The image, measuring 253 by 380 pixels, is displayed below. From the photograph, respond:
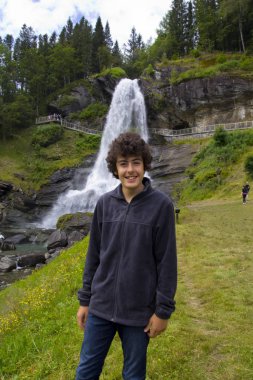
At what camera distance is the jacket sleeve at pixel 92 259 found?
3.05 metres

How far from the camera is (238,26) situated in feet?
171

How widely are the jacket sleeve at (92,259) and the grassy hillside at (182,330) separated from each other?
4.80 ft

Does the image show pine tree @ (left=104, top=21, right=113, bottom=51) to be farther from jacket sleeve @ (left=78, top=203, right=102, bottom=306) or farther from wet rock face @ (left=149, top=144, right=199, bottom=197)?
jacket sleeve @ (left=78, top=203, right=102, bottom=306)

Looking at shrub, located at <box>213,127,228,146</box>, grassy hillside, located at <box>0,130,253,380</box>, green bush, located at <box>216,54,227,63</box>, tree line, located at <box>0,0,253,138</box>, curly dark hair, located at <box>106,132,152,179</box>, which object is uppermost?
tree line, located at <box>0,0,253,138</box>

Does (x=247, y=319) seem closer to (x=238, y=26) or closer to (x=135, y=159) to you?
(x=135, y=159)

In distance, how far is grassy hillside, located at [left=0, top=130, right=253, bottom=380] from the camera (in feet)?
13.4

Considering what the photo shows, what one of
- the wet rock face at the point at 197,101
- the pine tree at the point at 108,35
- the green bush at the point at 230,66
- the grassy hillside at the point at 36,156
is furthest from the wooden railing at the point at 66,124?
the pine tree at the point at 108,35

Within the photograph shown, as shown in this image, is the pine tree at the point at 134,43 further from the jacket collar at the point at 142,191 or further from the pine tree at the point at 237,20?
the jacket collar at the point at 142,191

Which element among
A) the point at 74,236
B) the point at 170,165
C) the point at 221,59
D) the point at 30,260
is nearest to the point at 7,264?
the point at 30,260

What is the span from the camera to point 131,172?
2850 millimetres

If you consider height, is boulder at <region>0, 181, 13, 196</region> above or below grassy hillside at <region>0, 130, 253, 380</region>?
above

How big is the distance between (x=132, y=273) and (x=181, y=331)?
106 inches

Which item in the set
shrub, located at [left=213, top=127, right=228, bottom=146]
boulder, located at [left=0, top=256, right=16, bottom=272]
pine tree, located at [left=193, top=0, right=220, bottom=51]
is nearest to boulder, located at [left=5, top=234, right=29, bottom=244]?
boulder, located at [left=0, top=256, right=16, bottom=272]

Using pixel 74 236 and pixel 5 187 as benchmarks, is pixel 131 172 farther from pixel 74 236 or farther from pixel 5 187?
pixel 5 187
